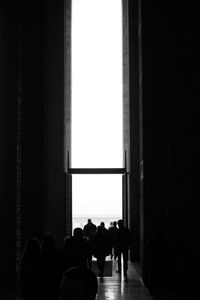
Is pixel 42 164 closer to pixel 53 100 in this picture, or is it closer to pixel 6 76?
pixel 6 76

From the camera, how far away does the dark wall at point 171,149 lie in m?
11.7

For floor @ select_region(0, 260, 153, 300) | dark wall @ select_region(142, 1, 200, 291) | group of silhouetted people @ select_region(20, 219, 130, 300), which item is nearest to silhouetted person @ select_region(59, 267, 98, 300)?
group of silhouetted people @ select_region(20, 219, 130, 300)

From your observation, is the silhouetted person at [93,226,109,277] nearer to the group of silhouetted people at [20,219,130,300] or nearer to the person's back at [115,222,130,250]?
the person's back at [115,222,130,250]

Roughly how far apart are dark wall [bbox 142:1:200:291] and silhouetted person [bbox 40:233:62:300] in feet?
19.7

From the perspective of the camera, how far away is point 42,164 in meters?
13.1

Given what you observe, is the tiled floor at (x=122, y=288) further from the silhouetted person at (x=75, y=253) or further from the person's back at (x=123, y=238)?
the silhouetted person at (x=75, y=253)

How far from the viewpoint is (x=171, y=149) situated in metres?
11.8

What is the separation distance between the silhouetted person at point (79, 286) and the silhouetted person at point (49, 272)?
5.98ft

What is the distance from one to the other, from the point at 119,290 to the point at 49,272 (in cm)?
635

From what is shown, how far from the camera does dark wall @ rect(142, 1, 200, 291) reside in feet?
38.3

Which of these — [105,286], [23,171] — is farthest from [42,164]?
[105,286]

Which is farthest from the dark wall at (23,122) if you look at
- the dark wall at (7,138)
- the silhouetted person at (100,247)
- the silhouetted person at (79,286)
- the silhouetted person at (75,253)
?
the silhouetted person at (79,286)

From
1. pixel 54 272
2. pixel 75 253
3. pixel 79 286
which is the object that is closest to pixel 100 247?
pixel 75 253

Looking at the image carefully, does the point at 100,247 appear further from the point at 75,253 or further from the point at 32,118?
the point at 75,253
